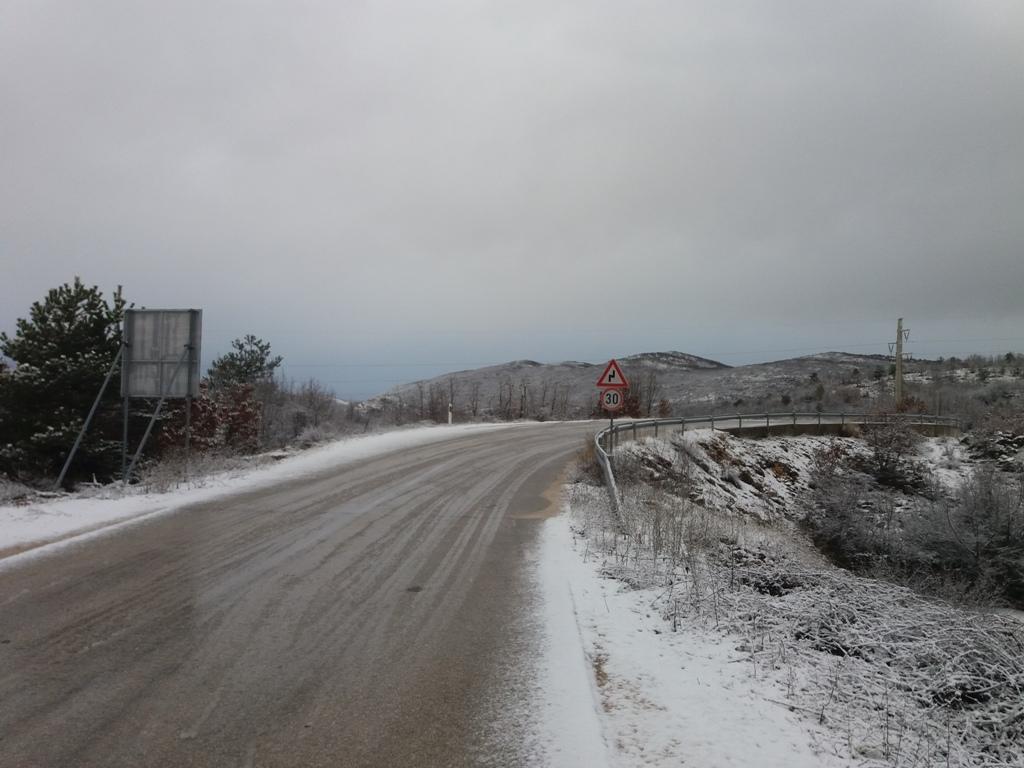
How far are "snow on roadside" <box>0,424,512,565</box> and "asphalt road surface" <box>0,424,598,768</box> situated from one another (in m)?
0.55

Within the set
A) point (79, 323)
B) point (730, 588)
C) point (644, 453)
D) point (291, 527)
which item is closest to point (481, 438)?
point (644, 453)

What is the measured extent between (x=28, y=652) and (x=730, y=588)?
6.26 m

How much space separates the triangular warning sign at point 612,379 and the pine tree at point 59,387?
49.0 ft

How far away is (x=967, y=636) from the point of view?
219 inches

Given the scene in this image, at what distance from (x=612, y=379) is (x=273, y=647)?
1323 cm

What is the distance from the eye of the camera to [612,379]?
57.0 feet

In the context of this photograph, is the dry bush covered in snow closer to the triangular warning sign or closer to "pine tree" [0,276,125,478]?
the triangular warning sign

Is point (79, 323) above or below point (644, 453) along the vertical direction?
above

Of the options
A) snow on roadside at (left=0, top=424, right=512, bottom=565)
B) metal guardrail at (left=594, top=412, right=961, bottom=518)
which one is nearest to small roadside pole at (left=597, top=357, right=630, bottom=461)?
metal guardrail at (left=594, top=412, right=961, bottom=518)

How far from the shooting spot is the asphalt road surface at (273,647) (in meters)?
3.74

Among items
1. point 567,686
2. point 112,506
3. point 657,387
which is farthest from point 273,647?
point 657,387

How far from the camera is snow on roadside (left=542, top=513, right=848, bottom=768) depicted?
12.1 ft

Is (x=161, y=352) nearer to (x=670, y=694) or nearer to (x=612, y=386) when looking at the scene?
(x=612, y=386)

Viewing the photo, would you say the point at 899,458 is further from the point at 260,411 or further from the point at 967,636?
the point at 260,411
